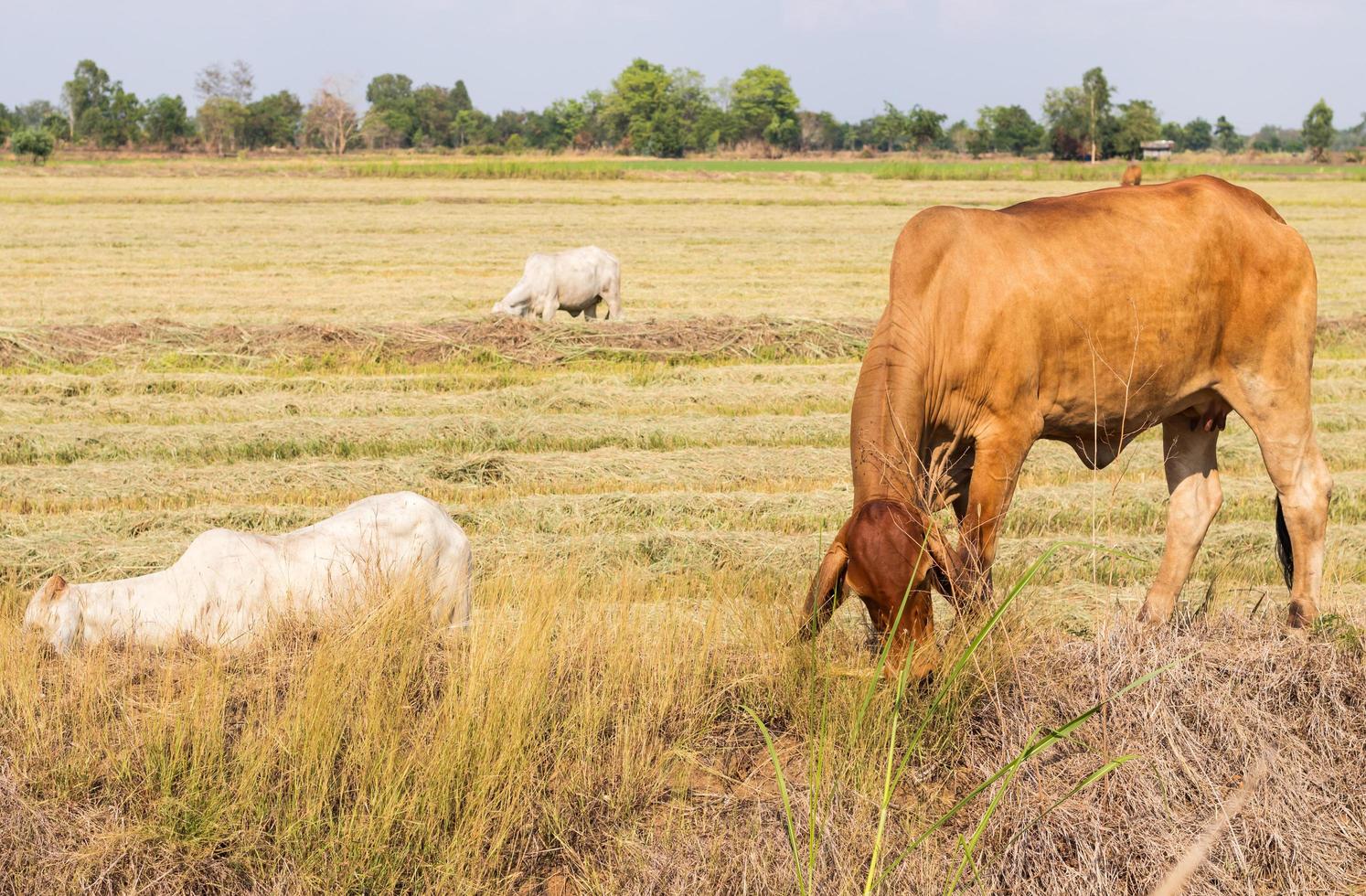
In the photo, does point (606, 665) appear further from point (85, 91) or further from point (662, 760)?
point (85, 91)

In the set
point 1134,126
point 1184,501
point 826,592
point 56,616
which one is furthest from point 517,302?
point 1134,126

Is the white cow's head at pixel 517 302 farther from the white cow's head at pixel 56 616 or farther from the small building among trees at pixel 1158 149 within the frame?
the small building among trees at pixel 1158 149

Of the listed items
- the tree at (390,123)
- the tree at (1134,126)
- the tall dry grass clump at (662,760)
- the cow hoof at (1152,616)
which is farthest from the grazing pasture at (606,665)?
the tree at (390,123)

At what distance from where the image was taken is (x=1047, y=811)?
4.31m

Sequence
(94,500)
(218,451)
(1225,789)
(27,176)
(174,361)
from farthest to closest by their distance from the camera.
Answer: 1. (27,176)
2. (174,361)
3. (218,451)
4. (94,500)
5. (1225,789)

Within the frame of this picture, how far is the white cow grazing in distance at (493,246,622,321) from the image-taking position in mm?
18703

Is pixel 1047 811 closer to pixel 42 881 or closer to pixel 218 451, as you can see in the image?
pixel 42 881

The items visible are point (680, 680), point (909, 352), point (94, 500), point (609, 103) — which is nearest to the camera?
point (680, 680)

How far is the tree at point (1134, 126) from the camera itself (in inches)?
3514

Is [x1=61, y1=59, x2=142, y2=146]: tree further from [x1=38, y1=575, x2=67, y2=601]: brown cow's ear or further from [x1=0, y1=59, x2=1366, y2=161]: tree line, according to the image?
[x1=38, y1=575, x2=67, y2=601]: brown cow's ear

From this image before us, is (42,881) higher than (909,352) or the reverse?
the reverse

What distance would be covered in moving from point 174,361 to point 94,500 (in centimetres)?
569

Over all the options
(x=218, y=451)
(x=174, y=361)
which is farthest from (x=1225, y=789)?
(x=174, y=361)

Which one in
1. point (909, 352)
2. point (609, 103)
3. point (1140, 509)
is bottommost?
point (1140, 509)
